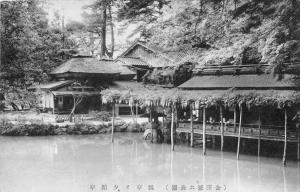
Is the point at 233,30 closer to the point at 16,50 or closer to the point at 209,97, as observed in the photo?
the point at 209,97

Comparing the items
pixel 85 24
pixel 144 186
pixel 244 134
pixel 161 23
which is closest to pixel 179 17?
pixel 161 23

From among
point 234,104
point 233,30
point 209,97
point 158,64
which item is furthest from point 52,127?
point 233,30

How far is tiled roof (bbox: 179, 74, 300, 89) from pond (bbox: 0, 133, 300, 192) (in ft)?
10.0

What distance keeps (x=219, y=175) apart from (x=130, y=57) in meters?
→ 20.2

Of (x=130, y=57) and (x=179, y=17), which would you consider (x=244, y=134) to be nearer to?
(x=179, y=17)

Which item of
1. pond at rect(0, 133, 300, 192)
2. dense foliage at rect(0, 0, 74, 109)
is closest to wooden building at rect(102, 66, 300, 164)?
pond at rect(0, 133, 300, 192)

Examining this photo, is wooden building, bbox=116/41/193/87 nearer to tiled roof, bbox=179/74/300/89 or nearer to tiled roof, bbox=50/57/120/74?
tiled roof, bbox=50/57/120/74

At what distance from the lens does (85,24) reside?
41.1 m

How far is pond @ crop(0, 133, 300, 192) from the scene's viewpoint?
12516mm

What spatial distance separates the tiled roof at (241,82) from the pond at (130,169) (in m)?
3.05

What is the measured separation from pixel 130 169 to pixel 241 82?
659 cm

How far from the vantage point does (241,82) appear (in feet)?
58.8

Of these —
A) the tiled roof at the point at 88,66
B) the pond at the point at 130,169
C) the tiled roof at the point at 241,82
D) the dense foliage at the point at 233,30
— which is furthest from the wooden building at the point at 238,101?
the tiled roof at the point at 88,66

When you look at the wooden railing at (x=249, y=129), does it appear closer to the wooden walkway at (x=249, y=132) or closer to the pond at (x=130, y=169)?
the wooden walkway at (x=249, y=132)
